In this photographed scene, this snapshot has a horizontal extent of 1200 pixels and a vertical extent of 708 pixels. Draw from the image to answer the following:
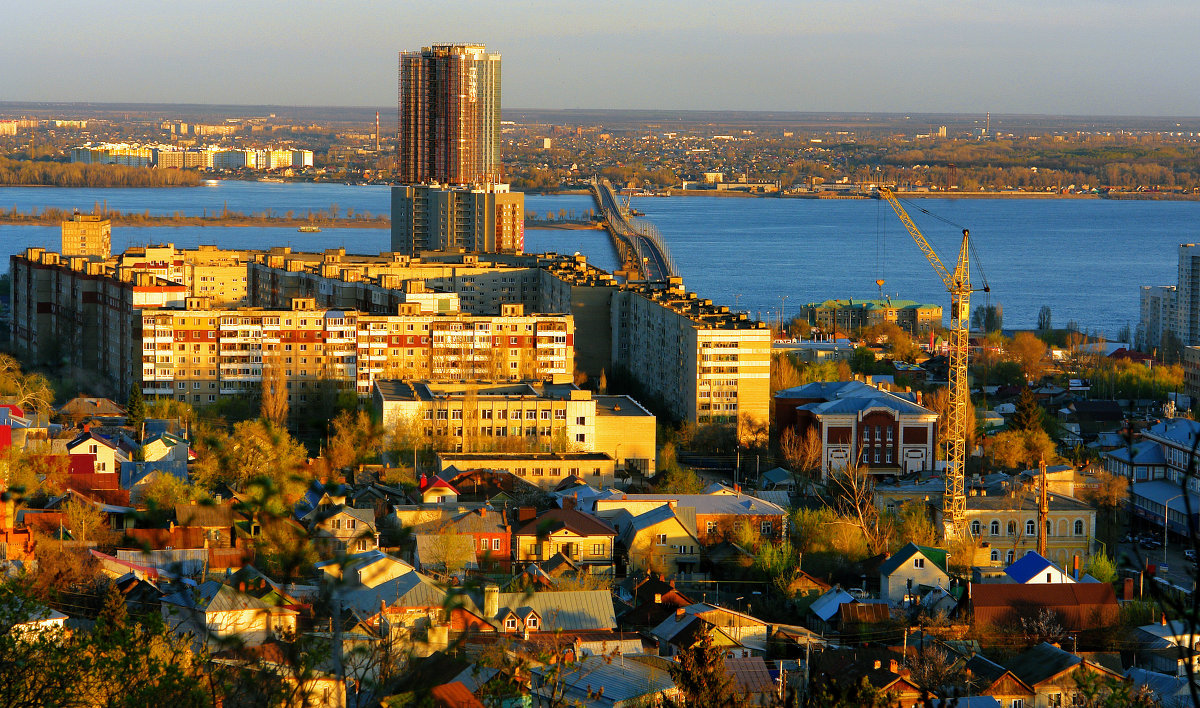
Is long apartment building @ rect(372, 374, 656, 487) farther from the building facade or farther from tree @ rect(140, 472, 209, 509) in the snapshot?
tree @ rect(140, 472, 209, 509)

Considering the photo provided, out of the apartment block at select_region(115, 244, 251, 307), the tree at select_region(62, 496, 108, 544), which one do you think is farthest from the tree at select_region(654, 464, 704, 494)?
the apartment block at select_region(115, 244, 251, 307)

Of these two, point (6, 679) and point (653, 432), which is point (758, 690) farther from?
point (653, 432)

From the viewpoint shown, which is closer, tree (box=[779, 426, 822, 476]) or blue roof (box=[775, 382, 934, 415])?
tree (box=[779, 426, 822, 476])

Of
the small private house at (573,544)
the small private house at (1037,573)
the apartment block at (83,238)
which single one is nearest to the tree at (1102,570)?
the small private house at (1037,573)

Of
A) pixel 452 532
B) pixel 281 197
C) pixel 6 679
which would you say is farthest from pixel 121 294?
pixel 281 197

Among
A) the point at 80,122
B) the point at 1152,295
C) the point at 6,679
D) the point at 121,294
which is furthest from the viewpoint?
the point at 80,122

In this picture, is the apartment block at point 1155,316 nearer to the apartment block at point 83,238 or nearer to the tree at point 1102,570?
the tree at point 1102,570

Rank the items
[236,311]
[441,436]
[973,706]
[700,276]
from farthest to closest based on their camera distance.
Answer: [700,276] < [236,311] < [441,436] < [973,706]
